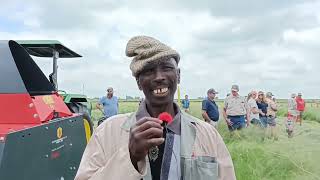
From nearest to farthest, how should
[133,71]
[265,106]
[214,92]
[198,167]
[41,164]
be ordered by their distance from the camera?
[198,167]
[133,71]
[41,164]
[214,92]
[265,106]

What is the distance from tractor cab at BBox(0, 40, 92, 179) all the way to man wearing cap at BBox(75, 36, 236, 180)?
1.45 m

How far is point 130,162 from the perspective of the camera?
1635 mm

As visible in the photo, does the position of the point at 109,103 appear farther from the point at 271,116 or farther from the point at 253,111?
the point at 271,116

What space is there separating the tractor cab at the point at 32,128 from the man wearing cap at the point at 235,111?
21.1ft

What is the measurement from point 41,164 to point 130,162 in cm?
207

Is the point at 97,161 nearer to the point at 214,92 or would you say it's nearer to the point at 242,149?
the point at 242,149

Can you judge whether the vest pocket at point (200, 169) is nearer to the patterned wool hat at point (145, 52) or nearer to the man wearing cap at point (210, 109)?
the patterned wool hat at point (145, 52)

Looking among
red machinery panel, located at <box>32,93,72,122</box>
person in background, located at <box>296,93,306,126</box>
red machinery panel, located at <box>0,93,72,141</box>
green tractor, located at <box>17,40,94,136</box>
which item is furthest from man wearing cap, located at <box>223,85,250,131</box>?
red machinery panel, located at <box>0,93,72,141</box>

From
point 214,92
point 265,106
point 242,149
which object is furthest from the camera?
point 265,106

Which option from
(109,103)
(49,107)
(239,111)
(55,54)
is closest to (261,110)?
(239,111)

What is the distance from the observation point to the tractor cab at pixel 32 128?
10.5 ft

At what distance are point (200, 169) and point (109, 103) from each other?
1001 cm

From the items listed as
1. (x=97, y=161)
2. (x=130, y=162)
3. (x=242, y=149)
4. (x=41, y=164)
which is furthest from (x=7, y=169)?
(x=242, y=149)

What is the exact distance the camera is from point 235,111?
419 inches
